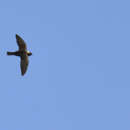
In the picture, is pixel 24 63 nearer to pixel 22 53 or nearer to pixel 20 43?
pixel 22 53

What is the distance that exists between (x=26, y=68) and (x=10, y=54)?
7.32 feet

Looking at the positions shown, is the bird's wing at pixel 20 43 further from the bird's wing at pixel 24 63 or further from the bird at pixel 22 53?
the bird's wing at pixel 24 63

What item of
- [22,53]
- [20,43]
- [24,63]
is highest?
[20,43]

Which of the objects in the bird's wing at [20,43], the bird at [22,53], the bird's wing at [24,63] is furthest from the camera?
the bird's wing at [24,63]

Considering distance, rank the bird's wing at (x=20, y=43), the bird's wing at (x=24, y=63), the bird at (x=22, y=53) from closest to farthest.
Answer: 1. the bird's wing at (x=20, y=43)
2. the bird at (x=22, y=53)
3. the bird's wing at (x=24, y=63)

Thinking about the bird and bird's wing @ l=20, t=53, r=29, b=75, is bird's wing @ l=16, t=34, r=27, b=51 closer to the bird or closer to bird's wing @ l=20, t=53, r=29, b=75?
the bird

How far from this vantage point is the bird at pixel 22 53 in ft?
360

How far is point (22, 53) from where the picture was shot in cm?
11038

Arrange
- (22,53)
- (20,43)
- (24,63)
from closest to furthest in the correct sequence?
(20,43), (22,53), (24,63)

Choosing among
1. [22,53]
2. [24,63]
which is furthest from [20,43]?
[24,63]

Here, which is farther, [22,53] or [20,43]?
[22,53]

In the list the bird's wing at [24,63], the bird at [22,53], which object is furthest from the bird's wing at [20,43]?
the bird's wing at [24,63]

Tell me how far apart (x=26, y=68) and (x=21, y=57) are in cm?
125

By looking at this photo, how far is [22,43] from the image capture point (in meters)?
110
